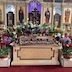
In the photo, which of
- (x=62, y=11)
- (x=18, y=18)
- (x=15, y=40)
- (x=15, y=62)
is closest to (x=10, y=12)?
(x=18, y=18)

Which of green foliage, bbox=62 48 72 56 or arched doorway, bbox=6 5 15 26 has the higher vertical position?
arched doorway, bbox=6 5 15 26

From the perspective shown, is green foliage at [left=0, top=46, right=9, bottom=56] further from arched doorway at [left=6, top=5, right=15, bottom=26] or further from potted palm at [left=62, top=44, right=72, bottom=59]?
arched doorway at [left=6, top=5, right=15, bottom=26]

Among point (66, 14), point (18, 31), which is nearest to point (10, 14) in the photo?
point (66, 14)

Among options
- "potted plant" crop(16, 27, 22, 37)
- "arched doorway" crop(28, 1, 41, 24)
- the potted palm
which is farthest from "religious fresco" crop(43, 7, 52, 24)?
the potted palm

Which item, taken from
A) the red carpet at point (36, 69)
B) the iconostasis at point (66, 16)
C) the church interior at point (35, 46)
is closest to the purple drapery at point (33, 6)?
the iconostasis at point (66, 16)

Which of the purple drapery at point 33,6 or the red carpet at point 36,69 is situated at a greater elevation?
the purple drapery at point 33,6

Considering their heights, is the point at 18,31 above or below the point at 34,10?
below

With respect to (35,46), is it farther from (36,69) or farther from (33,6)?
(33,6)

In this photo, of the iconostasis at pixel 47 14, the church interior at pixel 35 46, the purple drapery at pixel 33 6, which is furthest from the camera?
the iconostasis at pixel 47 14

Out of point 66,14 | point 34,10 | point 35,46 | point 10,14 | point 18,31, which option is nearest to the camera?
point 35,46

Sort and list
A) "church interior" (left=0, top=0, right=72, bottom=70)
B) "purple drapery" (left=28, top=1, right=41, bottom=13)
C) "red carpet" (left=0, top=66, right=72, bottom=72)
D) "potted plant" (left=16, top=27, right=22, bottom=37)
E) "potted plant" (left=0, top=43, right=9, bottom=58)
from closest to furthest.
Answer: "red carpet" (left=0, top=66, right=72, bottom=72)
"potted plant" (left=0, top=43, right=9, bottom=58)
"church interior" (left=0, top=0, right=72, bottom=70)
"potted plant" (left=16, top=27, right=22, bottom=37)
"purple drapery" (left=28, top=1, right=41, bottom=13)

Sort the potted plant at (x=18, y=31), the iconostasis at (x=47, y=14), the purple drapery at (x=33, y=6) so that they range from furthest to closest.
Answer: the iconostasis at (x=47, y=14)
the purple drapery at (x=33, y=6)
the potted plant at (x=18, y=31)

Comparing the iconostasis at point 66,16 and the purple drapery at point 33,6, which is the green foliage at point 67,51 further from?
the iconostasis at point 66,16

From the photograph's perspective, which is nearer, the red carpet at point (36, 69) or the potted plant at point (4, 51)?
the red carpet at point (36, 69)
